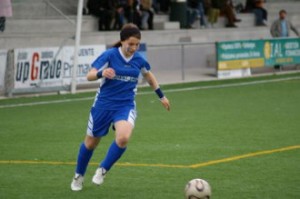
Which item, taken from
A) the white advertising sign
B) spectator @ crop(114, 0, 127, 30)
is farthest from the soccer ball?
spectator @ crop(114, 0, 127, 30)

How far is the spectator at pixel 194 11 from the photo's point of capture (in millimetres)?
35844

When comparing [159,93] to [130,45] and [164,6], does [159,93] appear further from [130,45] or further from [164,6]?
[164,6]

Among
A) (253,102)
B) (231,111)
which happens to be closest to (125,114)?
(231,111)

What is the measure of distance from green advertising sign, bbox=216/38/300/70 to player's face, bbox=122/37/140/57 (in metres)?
18.0

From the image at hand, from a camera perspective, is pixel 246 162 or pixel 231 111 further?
pixel 231 111

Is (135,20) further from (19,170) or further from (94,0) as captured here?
(19,170)

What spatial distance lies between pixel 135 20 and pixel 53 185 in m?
21.7

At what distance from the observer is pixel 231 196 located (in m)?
10.5

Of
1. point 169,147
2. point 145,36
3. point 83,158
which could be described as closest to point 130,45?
point 83,158

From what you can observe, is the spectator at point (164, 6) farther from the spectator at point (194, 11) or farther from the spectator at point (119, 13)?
the spectator at point (119, 13)

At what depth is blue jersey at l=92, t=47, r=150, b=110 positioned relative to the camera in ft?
35.2

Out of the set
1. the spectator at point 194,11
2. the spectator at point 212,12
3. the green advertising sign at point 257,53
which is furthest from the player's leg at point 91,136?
the spectator at point 212,12

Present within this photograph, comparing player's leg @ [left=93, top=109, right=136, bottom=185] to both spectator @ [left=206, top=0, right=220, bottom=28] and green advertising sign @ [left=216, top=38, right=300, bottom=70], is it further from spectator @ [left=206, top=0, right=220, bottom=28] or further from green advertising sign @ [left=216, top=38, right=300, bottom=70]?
spectator @ [left=206, top=0, right=220, bottom=28]

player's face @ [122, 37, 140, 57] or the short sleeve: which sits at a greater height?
player's face @ [122, 37, 140, 57]
